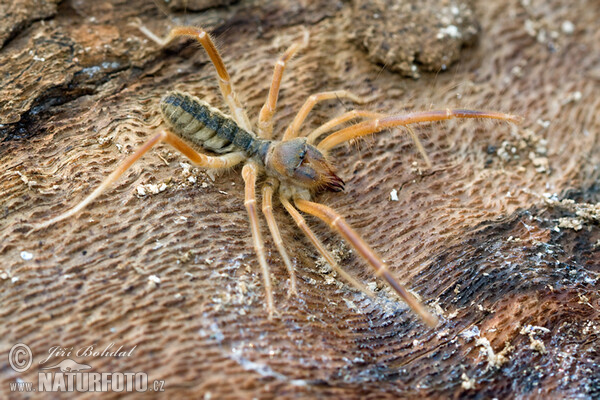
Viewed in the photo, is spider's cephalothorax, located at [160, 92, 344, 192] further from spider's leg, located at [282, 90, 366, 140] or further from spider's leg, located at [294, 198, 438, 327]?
spider's leg, located at [294, 198, 438, 327]

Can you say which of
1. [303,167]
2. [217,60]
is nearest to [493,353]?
[303,167]

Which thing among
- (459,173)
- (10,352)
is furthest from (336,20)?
(10,352)

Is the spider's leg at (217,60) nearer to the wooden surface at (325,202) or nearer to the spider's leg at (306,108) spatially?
the wooden surface at (325,202)

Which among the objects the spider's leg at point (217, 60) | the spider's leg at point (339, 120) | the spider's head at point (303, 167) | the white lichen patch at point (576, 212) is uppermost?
the spider's leg at point (217, 60)

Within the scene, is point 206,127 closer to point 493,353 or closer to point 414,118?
point 414,118

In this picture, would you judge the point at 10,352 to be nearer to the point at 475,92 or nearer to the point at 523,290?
the point at 523,290

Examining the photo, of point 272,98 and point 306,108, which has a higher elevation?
point 272,98

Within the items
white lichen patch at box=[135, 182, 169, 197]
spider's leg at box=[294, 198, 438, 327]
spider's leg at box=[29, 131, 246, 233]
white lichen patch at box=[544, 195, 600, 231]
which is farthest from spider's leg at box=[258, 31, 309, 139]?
white lichen patch at box=[544, 195, 600, 231]

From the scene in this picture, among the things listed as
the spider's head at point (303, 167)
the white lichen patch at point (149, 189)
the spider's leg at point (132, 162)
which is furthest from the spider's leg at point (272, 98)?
the white lichen patch at point (149, 189)
